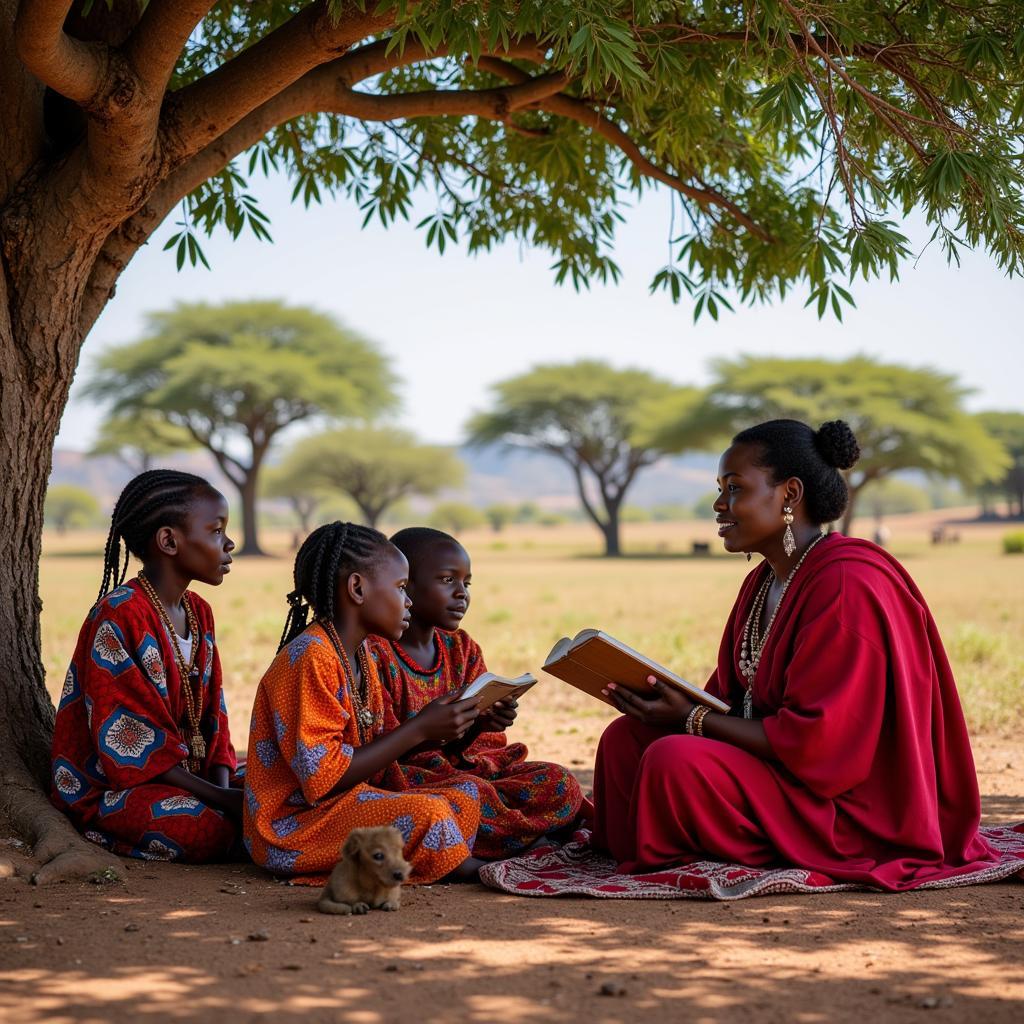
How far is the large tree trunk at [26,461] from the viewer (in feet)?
17.0

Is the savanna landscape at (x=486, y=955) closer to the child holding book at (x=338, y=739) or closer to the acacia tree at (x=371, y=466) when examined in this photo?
the child holding book at (x=338, y=739)

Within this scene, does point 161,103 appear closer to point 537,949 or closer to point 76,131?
point 76,131

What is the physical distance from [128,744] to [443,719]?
4.01ft

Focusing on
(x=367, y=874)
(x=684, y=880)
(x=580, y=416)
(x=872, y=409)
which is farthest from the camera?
(x=580, y=416)

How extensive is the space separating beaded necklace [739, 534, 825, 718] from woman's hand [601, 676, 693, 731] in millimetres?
290

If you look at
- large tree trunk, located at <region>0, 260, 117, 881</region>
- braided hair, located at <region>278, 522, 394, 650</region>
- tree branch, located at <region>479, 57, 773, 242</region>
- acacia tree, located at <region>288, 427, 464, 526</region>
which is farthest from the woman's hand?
acacia tree, located at <region>288, 427, 464, 526</region>

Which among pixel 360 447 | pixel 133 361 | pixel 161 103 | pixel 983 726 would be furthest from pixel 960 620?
pixel 360 447

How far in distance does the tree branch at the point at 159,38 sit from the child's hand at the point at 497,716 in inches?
103

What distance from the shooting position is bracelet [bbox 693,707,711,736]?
4.47 metres

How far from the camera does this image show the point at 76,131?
5746mm

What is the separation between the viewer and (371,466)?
197ft

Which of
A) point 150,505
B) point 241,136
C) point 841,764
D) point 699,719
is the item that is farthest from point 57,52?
point 841,764

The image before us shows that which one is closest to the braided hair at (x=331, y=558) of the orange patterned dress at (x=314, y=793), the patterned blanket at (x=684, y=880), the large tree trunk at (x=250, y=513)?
the orange patterned dress at (x=314, y=793)

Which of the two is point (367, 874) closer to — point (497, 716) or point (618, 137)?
point (497, 716)
